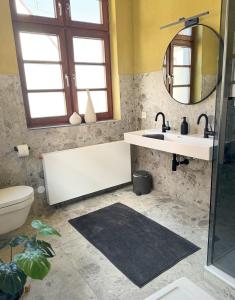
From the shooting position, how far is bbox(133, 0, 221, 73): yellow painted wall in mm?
2035

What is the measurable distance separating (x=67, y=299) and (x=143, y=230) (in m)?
0.93

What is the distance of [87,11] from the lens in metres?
2.63

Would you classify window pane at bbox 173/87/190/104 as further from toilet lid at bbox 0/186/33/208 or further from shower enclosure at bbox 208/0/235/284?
toilet lid at bbox 0/186/33/208

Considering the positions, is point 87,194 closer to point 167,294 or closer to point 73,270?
point 73,270

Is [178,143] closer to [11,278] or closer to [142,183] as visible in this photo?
[142,183]

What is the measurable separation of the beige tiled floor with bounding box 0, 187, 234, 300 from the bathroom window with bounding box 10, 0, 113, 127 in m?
1.29

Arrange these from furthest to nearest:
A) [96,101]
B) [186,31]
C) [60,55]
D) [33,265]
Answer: [96,101], [60,55], [186,31], [33,265]

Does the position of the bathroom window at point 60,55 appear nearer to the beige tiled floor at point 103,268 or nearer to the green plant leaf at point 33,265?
the beige tiled floor at point 103,268

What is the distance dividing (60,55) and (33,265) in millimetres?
2234

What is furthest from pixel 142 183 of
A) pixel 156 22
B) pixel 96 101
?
pixel 156 22

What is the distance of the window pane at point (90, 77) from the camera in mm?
2730

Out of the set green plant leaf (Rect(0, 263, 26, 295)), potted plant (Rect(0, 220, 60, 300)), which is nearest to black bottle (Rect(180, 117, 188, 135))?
potted plant (Rect(0, 220, 60, 300))

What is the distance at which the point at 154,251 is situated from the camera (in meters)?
1.86

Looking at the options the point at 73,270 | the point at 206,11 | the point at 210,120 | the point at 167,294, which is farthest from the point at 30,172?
the point at 206,11
